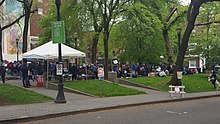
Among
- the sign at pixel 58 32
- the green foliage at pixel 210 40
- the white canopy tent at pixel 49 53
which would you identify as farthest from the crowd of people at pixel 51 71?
the sign at pixel 58 32

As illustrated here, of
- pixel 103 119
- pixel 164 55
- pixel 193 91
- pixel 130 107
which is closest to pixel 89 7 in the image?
pixel 193 91

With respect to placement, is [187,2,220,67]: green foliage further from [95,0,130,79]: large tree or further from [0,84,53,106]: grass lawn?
[0,84,53,106]: grass lawn

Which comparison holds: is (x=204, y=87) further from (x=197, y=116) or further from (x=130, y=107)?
(x=197, y=116)

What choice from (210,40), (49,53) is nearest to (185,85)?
(49,53)

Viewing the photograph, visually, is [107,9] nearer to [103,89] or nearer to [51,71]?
[51,71]

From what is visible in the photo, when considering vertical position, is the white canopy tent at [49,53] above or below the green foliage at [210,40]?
below

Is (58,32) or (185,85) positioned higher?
(58,32)

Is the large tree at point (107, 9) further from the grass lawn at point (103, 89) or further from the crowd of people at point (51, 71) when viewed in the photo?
the grass lawn at point (103, 89)

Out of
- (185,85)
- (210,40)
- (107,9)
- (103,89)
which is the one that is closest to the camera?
(103,89)

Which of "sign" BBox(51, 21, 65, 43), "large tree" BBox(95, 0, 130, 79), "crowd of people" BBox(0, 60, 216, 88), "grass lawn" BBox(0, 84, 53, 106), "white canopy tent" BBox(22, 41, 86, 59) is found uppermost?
"large tree" BBox(95, 0, 130, 79)

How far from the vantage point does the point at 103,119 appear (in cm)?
1174

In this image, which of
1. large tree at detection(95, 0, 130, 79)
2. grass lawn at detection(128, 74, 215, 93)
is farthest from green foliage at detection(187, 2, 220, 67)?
large tree at detection(95, 0, 130, 79)

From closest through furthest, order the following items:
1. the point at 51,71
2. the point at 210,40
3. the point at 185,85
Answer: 1. the point at 185,85
2. the point at 51,71
3. the point at 210,40

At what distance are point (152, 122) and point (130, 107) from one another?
4.93 meters
